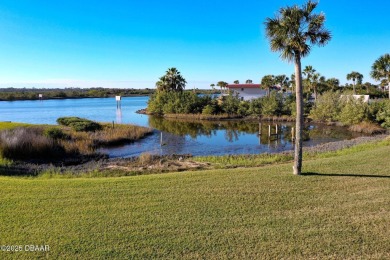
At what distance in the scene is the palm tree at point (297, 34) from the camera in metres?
10.3

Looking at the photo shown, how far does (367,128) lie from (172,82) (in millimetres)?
42475

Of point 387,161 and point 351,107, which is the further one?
point 351,107

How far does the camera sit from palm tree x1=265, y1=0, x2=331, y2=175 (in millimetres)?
10312

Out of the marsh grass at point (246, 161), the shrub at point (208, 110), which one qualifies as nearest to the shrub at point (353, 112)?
the shrub at point (208, 110)

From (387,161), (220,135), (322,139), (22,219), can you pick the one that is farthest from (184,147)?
(22,219)

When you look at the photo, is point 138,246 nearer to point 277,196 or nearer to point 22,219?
point 22,219

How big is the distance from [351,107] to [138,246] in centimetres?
4446

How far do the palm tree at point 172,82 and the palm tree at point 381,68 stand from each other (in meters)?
37.3

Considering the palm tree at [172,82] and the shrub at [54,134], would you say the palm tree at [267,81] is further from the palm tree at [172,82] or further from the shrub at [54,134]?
the shrub at [54,134]

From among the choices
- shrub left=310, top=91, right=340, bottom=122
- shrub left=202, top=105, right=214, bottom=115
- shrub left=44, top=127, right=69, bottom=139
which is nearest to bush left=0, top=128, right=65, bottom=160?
shrub left=44, top=127, right=69, bottom=139

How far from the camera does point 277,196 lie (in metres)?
8.68

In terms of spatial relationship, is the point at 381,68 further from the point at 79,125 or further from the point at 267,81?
the point at 79,125

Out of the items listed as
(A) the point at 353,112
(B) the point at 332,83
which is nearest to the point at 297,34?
(A) the point at 353,112

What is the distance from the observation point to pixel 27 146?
857 inches
